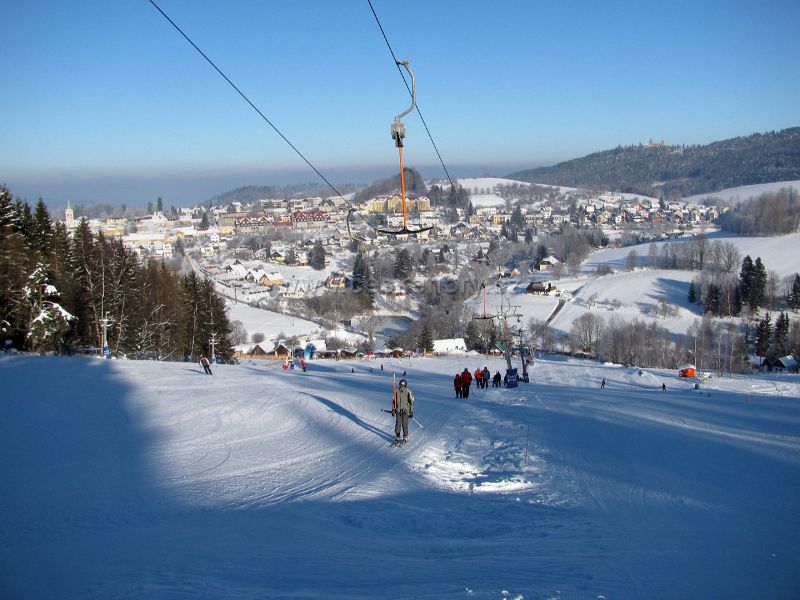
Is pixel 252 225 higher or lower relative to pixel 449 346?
higher

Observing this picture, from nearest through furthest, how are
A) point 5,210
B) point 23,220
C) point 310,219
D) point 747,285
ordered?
point 5,210, point 23,220, point 747,285, point 310,219

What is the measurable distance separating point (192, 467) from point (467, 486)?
3.87 metres

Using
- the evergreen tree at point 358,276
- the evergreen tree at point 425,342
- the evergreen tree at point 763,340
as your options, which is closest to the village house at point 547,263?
the evergreen tree at point 358,276

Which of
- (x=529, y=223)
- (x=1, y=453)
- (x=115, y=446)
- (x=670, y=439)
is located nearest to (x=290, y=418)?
(x=115, y=446)

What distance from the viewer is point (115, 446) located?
9234 mm

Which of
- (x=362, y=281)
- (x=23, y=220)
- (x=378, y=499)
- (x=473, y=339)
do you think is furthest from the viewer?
(x=362, y=281)

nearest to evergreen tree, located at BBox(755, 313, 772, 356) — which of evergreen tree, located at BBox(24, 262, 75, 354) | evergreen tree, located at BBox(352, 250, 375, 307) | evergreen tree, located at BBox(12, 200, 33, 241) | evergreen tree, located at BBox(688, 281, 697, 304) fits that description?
evergreen tree, located at BBox(688, 281, 697, 304)

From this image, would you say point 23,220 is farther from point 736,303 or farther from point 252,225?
point 252,225

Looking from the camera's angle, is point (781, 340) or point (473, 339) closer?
point (781, 340)

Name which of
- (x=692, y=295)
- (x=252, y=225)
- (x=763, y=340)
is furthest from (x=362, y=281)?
(x=252, y=225)

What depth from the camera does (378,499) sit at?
7113 millimetres

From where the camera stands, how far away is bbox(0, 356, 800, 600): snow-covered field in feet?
15.3

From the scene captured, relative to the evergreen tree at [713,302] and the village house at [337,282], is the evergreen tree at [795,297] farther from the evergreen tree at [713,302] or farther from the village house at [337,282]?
the village house at [337,282]

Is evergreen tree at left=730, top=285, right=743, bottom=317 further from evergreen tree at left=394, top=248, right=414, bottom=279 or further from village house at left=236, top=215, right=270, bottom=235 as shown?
village house at left=236, top=215, right=270, bottom=235
